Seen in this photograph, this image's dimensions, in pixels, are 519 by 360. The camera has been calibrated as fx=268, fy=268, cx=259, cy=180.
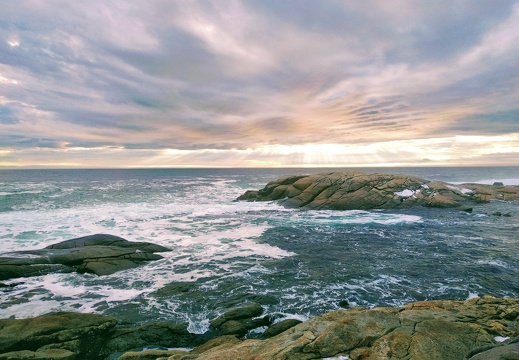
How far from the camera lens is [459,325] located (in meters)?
7.02

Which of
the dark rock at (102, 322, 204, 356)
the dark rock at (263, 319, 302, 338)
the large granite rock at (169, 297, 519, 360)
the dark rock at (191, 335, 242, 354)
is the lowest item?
the dark rock at (102, 322, 204, 356)

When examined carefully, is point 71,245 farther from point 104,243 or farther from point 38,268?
point 38,268

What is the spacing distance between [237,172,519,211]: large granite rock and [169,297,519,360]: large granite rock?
31.6 m

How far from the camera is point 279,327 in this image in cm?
A: 1027

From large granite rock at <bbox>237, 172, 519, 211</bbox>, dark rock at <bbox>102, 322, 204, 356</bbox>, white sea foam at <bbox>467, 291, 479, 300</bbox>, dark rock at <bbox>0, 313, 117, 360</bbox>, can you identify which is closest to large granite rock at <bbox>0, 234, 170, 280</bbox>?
dark rock at <bbox>0, 313, 117, 360</bbox>

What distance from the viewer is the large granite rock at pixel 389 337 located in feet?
19.5

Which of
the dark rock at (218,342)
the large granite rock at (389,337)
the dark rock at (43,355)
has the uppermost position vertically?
the large granite rock at (389,337)

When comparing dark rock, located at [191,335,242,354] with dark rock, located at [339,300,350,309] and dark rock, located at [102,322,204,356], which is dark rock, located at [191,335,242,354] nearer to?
dark rock, located at [102,322,204,356]

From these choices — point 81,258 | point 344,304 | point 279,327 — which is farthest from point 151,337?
point 81,258

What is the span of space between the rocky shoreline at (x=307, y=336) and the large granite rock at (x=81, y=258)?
25.3 feet

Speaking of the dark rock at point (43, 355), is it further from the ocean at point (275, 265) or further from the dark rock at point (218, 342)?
the dark rock at point (218, 342)

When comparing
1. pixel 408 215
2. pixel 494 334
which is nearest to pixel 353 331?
pixel 494 334

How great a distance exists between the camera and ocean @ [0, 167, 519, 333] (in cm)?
1271

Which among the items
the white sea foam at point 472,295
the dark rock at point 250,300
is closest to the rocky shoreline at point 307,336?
the dark rock at point 250,300
